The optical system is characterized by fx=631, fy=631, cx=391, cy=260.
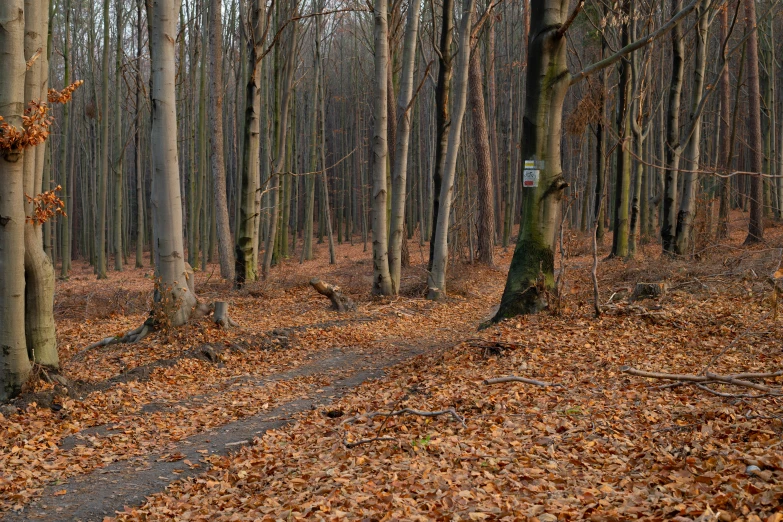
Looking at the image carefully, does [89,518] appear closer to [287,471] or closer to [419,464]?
[287,471]

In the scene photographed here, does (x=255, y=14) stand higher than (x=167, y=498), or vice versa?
(x=255, y=14)

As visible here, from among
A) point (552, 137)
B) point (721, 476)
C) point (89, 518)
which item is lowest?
point (89, 518)

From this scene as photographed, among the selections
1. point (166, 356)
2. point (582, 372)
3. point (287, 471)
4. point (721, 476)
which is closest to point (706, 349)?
point (582, 372)

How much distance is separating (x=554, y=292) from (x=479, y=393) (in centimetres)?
313

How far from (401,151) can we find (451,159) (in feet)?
3.56

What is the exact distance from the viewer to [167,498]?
4.33 m

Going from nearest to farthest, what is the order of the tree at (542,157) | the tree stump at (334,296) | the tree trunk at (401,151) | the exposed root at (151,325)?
the tree at (542,157), the exposed root at (151,325), the tree stump at (334,296), the tree trunk at (401,151)

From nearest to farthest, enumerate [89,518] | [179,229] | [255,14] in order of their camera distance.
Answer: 1. [89,518]
2. [179,229]
3. [255,14]

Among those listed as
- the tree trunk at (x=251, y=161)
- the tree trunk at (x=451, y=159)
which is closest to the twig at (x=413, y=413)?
the tree trunk at (x=451, y=159)

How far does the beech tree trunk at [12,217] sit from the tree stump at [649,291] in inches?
287

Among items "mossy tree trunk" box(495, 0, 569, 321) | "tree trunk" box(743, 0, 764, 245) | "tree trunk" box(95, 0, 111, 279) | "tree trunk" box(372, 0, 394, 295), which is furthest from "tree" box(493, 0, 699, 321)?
"tree trunk" box(95, 0, 111, 279)

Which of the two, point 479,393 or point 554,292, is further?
point 554,292

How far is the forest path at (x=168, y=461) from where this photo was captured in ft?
13.9

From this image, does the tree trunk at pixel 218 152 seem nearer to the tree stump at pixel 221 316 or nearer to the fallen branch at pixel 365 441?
the tree stump at pixel 221 316
